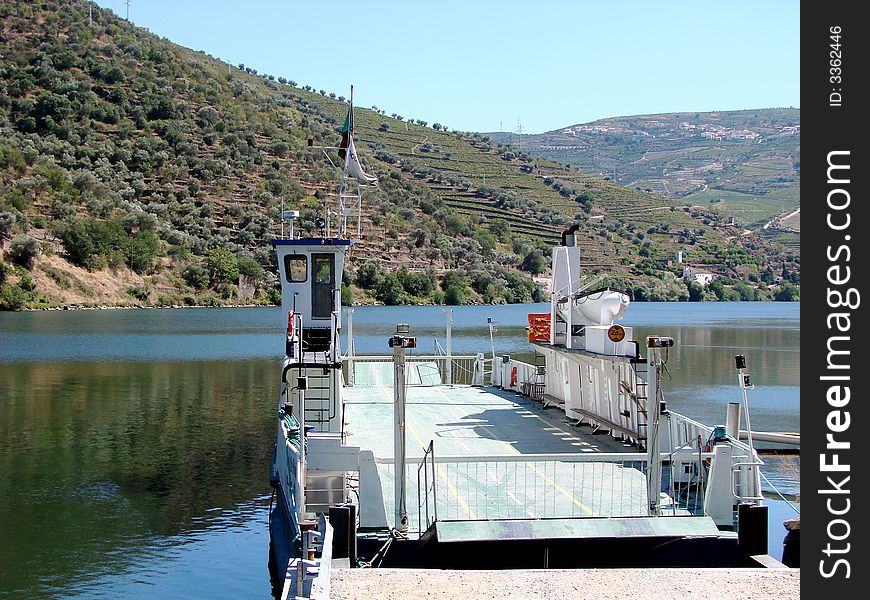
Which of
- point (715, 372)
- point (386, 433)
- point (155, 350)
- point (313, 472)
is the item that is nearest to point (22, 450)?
point (386, 433)

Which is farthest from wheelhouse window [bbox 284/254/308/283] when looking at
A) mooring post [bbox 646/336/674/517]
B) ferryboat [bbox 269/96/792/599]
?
mooring post [bbox 646/336/674/517]

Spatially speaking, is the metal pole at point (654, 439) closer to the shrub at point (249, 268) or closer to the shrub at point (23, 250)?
the shrub at point (23, 250)

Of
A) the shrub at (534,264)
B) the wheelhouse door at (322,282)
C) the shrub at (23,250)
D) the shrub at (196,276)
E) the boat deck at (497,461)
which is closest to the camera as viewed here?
the boat deck at (497,461)

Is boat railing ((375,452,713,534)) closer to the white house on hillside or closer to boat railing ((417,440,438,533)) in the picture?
boat railing ((417,440,438,533))

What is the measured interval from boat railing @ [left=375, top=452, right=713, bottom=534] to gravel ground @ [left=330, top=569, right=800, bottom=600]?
1.75 meters

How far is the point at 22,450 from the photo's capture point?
80.3 feet

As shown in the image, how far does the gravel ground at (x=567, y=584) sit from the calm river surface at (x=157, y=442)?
19.2 ft

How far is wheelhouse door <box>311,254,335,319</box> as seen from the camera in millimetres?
21078

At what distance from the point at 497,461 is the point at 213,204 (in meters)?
99.7

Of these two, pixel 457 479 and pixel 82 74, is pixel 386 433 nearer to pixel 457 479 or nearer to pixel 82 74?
pixel 457 479

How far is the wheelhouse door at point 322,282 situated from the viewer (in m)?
21.1

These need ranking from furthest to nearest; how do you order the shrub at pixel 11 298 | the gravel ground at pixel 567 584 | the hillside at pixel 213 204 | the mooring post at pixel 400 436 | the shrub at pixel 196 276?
the shrub at pixel 196 276, the hillside at pixel 213 204, the shrub at pixel 11 298, the mooring post at pixel 400 436, the gravel ground at pixel 567 584

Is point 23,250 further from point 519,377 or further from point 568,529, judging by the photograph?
point 568,529

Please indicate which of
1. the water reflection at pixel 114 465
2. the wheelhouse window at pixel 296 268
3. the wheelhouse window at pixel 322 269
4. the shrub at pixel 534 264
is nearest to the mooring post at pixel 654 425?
the water reflection at pixel 114 465
